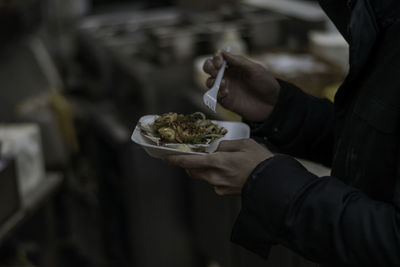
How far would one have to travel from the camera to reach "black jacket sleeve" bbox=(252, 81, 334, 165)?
133cm

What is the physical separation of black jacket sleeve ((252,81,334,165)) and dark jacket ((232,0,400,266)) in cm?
28

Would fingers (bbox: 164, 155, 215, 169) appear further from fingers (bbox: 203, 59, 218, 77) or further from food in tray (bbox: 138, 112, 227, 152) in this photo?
fingers (bbox: 203, 59, 218, 77)

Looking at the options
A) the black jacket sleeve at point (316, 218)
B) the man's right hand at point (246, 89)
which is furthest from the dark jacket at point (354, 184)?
the man's right hand at point (246, 89)

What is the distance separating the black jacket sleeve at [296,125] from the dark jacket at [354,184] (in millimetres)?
279

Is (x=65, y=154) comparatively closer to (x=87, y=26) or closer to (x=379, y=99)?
(x=87, y=26)

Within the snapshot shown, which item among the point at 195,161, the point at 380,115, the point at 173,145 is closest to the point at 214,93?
the point at 173,145

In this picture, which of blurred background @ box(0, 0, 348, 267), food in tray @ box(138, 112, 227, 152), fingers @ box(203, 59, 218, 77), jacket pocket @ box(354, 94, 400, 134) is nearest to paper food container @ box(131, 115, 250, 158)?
food in tray @ box(138, 112, 227, 152)

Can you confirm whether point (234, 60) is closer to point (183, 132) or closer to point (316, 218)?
point (183, 132)

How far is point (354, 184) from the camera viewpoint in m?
1.00

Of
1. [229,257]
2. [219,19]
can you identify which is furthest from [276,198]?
[219,19]

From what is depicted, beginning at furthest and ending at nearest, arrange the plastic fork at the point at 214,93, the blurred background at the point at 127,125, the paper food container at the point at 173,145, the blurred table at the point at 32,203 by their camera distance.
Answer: the blurred background at the point at 127,125
the blurred table at the point at 32,203
the plastic fork at the point at 214,93
the paper food container at the point at 173,145

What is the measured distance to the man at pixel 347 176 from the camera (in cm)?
86

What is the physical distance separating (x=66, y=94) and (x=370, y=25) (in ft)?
10.6

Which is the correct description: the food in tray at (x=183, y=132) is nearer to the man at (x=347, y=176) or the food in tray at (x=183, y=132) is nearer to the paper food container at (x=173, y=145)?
the paper food container at (x=173, y=145)
